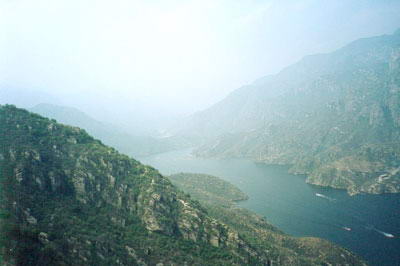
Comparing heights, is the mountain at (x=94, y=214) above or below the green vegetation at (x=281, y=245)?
above

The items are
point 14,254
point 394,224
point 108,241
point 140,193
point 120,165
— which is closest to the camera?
point 14,254

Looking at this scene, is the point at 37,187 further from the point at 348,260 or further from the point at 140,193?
the point at 348,260

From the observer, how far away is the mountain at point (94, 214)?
7350cm

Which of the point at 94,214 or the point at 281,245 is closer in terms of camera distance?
the point at 94,214

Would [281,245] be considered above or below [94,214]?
below

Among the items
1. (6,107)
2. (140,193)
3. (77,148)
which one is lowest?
(140,193)

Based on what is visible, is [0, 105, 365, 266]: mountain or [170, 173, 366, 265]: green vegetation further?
[170, 173, 366, 265]: green vegetation

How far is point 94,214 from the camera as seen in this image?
3775 inches

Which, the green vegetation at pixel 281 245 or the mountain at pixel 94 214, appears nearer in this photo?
the mountain at pixel 94 214

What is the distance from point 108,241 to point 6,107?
7763 centimetres

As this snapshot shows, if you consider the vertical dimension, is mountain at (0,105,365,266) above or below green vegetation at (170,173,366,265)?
above

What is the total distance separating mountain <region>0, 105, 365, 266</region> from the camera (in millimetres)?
73500

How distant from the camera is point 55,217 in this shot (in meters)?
81.8

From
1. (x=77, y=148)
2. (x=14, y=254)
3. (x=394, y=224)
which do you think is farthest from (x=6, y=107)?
(x=394, y=224)
